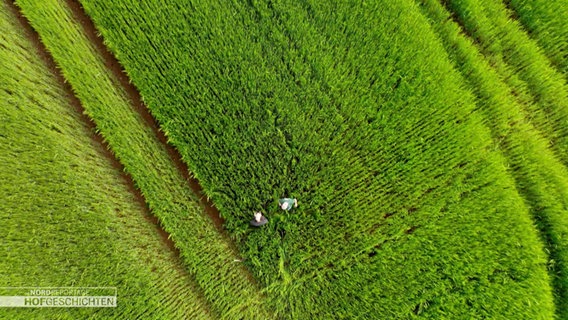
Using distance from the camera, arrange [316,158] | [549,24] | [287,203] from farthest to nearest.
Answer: [549,24]
[316,158]
[287,203]

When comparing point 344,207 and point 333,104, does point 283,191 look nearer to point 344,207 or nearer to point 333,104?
point 344,207

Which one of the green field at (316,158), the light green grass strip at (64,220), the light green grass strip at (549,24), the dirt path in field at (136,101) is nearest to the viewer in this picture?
the light green grass strip at (64,220)

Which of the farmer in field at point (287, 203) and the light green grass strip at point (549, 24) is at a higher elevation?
the light green grass strip at point (549, 24)

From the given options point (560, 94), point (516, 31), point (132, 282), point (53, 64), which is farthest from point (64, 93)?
point (560, 94)

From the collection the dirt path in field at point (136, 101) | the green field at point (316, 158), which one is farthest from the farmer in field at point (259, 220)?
the dirt path in field at point (136, 101)

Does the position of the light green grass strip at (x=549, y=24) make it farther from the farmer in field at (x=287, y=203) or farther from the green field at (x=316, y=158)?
the farmer in field at (x=287, y=203)

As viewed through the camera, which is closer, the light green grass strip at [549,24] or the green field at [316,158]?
the green field at [316,158]

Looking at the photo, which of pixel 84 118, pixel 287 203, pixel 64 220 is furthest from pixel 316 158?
pixel 64 220

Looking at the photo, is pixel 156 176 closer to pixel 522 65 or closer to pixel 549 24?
pixel 522 65
